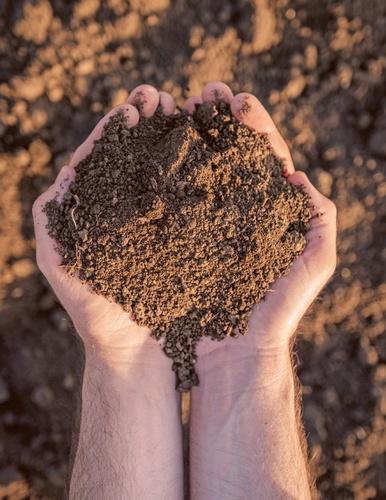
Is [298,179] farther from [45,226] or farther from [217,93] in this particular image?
[45,226]

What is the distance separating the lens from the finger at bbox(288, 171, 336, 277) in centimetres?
164

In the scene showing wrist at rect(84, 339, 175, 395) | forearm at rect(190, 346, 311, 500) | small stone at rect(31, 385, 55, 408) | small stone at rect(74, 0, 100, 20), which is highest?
small stone at rect(74, 0, 100, 20)

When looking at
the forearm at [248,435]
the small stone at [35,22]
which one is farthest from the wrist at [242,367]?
the small stone at [35,22]

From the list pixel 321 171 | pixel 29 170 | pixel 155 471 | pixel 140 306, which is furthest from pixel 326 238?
pixel 29 170

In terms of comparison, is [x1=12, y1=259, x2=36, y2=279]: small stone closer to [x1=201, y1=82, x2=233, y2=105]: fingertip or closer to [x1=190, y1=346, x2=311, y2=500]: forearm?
[x1=190, y1=346, x2=311, y2=500]: forearm

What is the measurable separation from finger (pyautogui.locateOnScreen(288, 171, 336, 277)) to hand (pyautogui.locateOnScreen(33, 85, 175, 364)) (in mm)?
645

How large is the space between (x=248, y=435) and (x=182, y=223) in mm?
855

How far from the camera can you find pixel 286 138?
2010 mm

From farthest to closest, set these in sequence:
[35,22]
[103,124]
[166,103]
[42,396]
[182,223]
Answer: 1. [42,396]
2. [35,22]
3. [166,103]
4. [103,124]
5. [182,223]

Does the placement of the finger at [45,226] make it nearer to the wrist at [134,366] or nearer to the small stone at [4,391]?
the wrist at [134,366]

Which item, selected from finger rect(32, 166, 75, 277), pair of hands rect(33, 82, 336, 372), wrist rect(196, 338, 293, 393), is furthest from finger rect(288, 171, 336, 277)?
finger rect(32, 166, 75, 277)

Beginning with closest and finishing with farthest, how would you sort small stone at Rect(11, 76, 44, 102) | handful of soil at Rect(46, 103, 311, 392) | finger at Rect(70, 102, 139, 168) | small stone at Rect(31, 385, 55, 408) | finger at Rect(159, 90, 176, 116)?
handful of soil at Rect(46, 103, 311, 392)
finger at Rect(70, 102, 139, 168)
finger at Rect(159, 90, 176, 116)
small stone at Rect(11, 76, 44, 102)
small stone at Rect(31, 385, 55, 408)

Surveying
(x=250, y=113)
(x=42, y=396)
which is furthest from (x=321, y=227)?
(x=42, y=396)

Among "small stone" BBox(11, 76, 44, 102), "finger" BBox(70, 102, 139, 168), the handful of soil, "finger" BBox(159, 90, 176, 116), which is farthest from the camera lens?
"small stone" BBox(11, 76, 44, 102)
